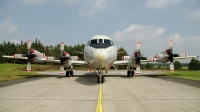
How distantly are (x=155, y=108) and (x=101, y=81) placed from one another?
8651 millimetres

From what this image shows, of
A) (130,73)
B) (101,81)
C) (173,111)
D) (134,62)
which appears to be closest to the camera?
(173,111)

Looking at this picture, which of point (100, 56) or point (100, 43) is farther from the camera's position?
point (100, 43)

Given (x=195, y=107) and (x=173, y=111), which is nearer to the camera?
(x=173, y=111)

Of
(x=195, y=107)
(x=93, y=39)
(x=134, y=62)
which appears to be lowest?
(x=195, y=107)

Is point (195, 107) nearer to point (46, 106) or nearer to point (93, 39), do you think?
point (46, 106)

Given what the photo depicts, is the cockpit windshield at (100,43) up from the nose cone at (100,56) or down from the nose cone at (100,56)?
up

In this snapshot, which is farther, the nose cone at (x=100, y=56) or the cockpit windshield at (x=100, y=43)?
the cockpit windshield at (x=100, y=43)

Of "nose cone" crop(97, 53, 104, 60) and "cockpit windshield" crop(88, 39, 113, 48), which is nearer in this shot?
"nose cone" crop(97, 53, 104, 60)

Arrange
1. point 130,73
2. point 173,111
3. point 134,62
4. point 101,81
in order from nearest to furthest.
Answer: point 173,111 → point 101,81 → point 134,62 → point 130,73

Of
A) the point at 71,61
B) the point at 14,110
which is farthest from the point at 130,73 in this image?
the point at 14,110

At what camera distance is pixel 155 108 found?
6.29 metres

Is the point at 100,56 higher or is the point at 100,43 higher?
A: the point at 100,43

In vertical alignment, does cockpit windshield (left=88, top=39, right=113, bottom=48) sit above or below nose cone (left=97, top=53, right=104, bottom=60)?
above

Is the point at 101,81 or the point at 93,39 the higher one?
the point at 93,39
